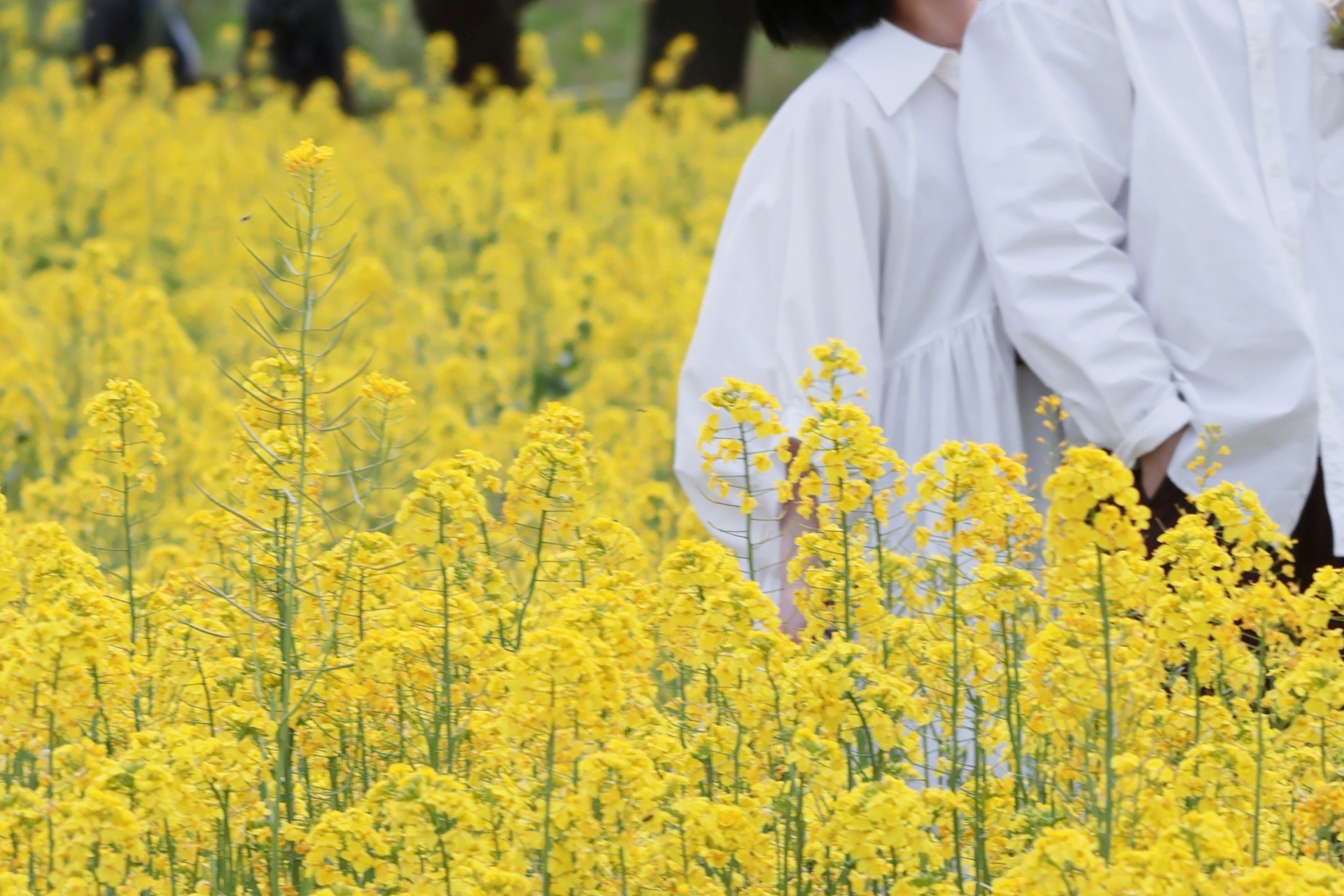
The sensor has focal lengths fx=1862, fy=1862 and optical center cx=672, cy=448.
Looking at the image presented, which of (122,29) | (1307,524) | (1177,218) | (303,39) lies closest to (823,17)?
(1177,218)

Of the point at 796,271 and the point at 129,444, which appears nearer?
the point at 129,444

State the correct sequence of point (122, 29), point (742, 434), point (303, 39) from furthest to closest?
1. point (122, 29)
2. point (303, 39)
3. point (742, 434)

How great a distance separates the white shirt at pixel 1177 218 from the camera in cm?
265

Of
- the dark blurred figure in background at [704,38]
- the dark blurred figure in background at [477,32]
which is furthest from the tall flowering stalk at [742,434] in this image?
the dark blurred figure in background at [477,32]

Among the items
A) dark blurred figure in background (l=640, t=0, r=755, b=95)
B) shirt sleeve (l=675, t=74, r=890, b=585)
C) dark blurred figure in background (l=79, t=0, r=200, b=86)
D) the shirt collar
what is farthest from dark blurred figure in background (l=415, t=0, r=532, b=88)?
shirt sleeve (l=675, t=74, r=890, b=585)

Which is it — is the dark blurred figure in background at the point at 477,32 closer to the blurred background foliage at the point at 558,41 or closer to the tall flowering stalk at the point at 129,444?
the blurred background foliage at the point at 558,41

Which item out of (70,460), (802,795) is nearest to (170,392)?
(70,460)

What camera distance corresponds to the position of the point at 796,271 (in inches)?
110

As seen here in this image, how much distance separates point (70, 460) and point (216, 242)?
276 centimetres

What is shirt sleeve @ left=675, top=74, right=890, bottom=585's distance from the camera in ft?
9.16

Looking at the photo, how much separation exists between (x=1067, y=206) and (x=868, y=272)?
311 mm

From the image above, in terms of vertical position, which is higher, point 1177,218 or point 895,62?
point 895,62

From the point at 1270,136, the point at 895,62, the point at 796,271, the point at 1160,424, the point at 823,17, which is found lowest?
the point at 1160,424

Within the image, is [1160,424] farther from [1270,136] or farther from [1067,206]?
[1270,136]
